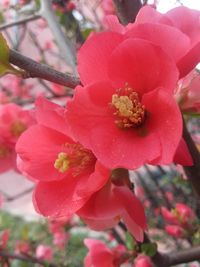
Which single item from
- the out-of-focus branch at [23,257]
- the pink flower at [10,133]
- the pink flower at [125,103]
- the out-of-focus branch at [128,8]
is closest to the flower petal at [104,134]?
the pink flower at [125,103]

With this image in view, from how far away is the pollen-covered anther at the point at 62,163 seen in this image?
18.2 inches

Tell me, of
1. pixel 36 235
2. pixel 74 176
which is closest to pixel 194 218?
pixel 74 176

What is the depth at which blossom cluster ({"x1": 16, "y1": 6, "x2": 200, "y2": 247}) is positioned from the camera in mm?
402

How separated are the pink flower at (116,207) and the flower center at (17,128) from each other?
1.47 feet

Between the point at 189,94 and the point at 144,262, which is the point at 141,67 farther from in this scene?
the point at 144,262

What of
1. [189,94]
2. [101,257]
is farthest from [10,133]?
[189,94]

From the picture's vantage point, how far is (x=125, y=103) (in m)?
0.43

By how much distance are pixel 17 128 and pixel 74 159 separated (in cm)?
47

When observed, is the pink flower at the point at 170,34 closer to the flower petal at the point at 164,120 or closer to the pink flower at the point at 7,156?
the flower petal at the point at 164,120

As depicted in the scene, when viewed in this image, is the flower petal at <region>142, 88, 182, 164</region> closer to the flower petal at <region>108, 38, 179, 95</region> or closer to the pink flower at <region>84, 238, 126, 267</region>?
the flower petal at <region>108, 38, 179, 95</region>

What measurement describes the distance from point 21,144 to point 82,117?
117 millimetres

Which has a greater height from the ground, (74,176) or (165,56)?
(165,56)

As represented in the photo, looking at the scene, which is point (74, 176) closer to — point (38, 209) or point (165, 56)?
point (38, 209)

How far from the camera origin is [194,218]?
49.9 inches
